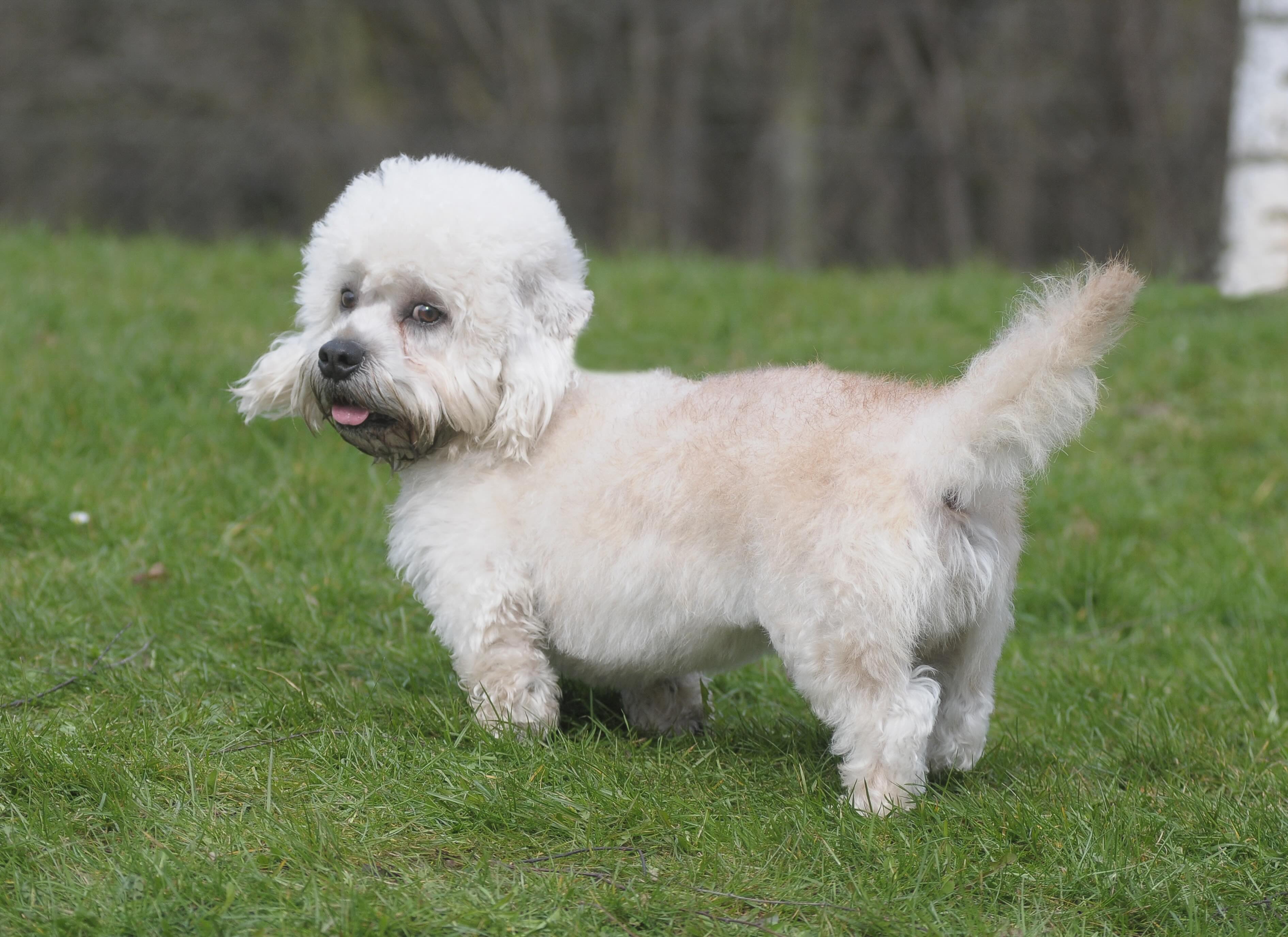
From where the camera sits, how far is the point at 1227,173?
8.20 meters

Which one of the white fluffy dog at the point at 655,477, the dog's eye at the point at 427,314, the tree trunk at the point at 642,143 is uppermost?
the dog's eye at the point at 427,314

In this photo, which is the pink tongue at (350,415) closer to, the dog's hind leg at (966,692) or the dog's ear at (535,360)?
the dog's ear at (535,360)

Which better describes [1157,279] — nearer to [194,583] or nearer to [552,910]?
[194,583]

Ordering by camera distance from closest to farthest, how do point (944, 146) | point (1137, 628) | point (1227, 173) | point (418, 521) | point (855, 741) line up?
point (855, 741) → point (418, 521) → point (1137, 628) → point (1227, 173) → point (944, 146)

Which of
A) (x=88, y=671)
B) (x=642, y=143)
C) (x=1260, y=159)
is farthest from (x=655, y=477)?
(x=642, y=143)

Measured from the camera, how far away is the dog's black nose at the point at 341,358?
321 centimetres

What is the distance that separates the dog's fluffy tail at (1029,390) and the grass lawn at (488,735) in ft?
2.64

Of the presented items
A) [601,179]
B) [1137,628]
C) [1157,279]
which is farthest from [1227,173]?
[601,179]

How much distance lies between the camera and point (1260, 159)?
7891 millimetres

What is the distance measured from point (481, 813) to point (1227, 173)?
707cm

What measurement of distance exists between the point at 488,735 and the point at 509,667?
0.18m

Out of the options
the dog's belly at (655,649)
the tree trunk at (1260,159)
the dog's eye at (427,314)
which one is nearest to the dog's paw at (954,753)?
the dog's belly at (655,649)

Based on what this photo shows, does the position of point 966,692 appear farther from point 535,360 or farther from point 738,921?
point 535,360

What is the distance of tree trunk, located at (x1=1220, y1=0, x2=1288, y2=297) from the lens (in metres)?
7.80
